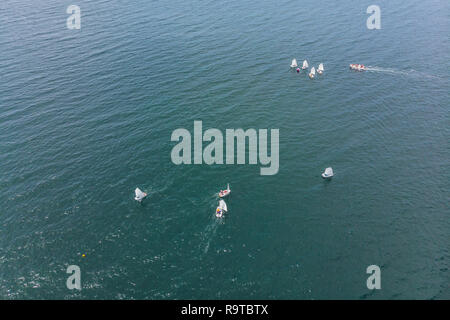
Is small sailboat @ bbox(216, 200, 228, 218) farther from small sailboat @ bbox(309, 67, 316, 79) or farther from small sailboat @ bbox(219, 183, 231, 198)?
small sailboat @ bbox(309, 67, 316, 79)

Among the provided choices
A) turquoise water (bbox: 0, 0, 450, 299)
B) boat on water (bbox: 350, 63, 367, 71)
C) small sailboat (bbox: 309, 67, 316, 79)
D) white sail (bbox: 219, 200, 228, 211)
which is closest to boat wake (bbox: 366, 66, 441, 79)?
turquoise water (bbox: 0, 0, 450, 299)

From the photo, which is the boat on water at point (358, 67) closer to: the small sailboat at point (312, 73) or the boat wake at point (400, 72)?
the boat wake at point (400, 72)

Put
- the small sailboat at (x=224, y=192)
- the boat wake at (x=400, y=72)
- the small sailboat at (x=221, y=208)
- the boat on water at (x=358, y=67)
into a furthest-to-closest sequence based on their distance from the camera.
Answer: the boat on water at (x=358, y=67)
the boat wake at (x=400, y=72)
the small sailboat at (x=224, y=192)
the small sailboat at (x=221, y=208)

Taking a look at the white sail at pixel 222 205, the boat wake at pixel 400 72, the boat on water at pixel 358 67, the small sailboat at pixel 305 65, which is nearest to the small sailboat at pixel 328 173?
the white sail at pixel 222 205

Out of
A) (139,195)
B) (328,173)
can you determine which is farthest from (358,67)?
(139,195)

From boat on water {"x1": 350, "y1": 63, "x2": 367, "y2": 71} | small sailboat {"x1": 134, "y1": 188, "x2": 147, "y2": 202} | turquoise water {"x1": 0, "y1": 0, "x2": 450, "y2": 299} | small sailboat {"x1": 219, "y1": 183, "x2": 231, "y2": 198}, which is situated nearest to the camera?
turquoise water {"x1": 0, "y1": 0, "x2": 450, "y2": 299}

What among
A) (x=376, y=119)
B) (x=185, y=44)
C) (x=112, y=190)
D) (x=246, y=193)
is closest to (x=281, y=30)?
(x=185, y=44)

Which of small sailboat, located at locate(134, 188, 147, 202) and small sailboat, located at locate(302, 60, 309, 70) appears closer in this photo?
small sailboat, located at locate(134, 188, 147, 202)

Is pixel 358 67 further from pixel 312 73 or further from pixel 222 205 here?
pixel 222 205
